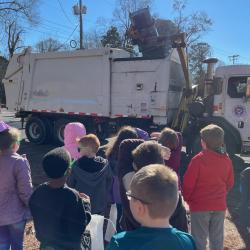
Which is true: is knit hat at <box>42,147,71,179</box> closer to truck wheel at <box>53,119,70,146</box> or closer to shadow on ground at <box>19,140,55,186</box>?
shadow on ground at <box>19,140,55,186</box>

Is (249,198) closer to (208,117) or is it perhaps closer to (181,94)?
(208,117)

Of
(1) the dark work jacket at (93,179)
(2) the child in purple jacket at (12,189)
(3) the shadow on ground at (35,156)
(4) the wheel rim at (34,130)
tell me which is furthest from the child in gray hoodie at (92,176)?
(4) the wheel rim at (34,130)

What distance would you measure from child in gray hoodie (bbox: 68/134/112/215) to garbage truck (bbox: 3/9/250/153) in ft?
20.1

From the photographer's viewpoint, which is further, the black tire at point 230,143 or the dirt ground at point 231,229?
the black tire at point 230,143

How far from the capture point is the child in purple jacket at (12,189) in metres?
3.03

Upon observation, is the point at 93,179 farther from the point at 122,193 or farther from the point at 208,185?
the point at 208,185

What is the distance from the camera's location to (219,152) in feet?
11.8

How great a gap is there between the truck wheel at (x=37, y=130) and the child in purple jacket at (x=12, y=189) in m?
9.49

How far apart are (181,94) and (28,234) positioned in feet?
24.4

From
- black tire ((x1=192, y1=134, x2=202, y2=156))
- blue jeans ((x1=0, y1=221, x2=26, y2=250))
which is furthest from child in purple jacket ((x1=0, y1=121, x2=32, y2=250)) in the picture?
black tire ((x1=192, y1=134, x2=202, y2=156))

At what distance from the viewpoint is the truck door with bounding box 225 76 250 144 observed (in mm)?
9008

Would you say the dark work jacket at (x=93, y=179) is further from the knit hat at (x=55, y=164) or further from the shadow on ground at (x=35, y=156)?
the shadow on ground at (x=35, y=156)

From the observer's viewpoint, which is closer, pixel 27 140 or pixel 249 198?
pixel 249 198

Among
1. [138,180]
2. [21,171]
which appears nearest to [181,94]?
[21,171]
